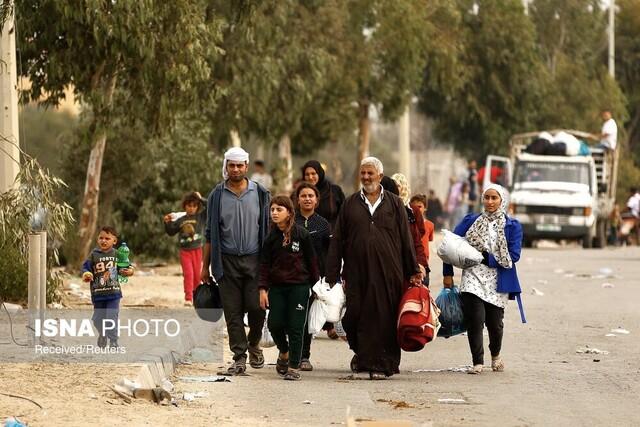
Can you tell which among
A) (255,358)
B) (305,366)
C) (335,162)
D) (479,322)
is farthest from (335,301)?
(335,162)

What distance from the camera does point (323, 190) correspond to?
15992 mm

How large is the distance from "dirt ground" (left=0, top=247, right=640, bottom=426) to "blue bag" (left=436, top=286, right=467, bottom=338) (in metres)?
0.37

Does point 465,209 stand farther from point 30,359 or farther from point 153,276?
point 30,359

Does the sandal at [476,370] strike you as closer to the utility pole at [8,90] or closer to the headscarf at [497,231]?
the headscarf at [497,231]

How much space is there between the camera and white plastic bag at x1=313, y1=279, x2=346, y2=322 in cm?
1372

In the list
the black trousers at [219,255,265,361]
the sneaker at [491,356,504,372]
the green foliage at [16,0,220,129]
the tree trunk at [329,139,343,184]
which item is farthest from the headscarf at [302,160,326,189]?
the tree trunk at [329,139,343,184]

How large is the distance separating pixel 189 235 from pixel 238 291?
21.1ft

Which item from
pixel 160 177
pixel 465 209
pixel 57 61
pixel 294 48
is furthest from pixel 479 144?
pixel 57 61

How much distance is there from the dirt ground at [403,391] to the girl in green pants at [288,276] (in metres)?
0.41

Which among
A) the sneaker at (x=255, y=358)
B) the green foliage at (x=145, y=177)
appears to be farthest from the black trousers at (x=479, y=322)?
the green foliage at (x=145, y=177)

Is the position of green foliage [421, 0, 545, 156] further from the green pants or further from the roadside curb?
the green pants

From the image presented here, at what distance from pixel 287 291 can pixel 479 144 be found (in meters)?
53.4

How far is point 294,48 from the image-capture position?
A: 119 feet

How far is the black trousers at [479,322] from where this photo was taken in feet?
46.8
